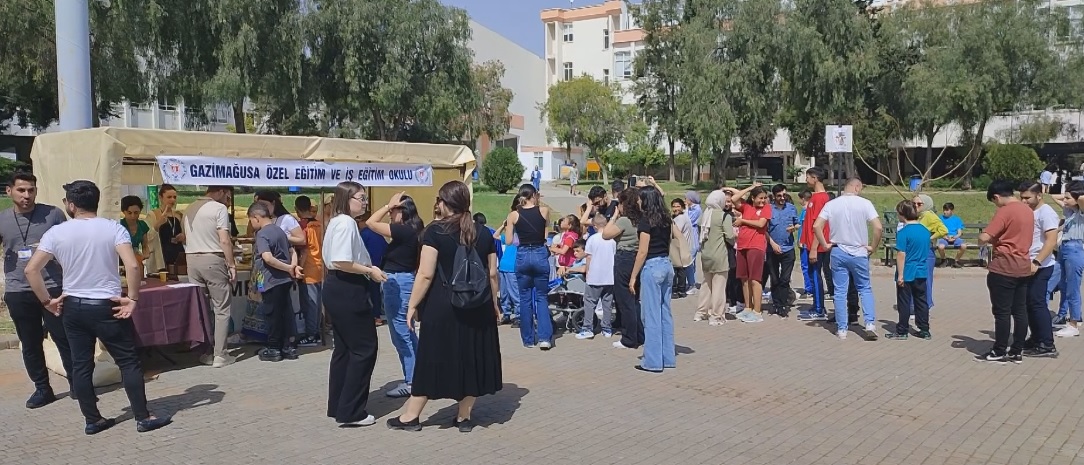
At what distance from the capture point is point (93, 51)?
72.7ft

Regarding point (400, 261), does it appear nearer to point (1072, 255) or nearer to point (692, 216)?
point (692, 216)

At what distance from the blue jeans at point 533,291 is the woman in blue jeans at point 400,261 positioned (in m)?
2.07

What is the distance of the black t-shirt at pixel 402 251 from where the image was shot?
6242 millimetres

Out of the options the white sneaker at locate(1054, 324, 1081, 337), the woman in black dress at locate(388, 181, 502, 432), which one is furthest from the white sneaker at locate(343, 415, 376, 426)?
the white sneaker at locate(1054, 324, 1081, 337)

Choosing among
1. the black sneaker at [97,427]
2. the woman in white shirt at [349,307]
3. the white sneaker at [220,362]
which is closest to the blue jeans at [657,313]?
the woman in white shirt at [349,307]

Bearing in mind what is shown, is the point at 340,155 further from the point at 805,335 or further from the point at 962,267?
the point at 962,267

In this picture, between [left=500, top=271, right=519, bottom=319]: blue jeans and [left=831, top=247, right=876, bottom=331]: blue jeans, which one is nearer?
[left=831, top=247, right=876, bottom=331]: blue jeans

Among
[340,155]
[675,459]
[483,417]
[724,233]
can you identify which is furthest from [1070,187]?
[340,155]

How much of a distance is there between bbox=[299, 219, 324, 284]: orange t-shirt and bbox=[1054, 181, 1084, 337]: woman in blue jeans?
27.3ft

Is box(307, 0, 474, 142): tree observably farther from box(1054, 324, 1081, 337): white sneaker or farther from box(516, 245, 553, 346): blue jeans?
box(1054, 324, 1081, 337): white sneaker

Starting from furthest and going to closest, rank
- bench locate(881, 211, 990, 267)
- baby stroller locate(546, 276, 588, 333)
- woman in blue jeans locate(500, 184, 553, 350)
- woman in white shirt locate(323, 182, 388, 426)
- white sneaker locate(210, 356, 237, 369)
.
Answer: bench locate(881, 211, 990, 267) < baby stroller locate(546, 276, 588, 333) < woman in blue jeans locate(500, 184, 553, 350) < white sneaker locate(210, 356, 237, 369) < woman in white shirt locate(323, 182, 388, 426)

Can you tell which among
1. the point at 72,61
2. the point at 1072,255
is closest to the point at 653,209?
the point at 1072,255

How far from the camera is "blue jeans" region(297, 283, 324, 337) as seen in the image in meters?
8.42

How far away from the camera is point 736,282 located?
1080 centimetres
